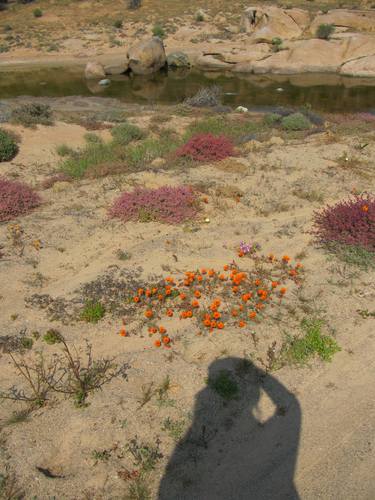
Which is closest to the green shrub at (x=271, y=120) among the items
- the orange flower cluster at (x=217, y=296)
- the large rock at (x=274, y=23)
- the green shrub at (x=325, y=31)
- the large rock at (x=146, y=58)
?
the orange flower cluster at (x=217, y=296)

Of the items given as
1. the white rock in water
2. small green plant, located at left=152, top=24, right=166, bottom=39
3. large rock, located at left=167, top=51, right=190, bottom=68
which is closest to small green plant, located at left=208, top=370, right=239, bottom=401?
the white rock in water

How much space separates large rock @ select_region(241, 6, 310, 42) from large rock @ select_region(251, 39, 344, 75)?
214 inches

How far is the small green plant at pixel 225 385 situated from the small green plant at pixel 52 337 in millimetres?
2489

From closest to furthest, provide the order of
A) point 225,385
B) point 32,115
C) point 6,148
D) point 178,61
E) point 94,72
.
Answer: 1. point 225,385
2. point 6,148
3. point 32,115
4. point 94,72
5. point 178,61

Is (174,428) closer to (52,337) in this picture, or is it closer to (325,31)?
(52,337)

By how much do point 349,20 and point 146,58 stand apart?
22.5m

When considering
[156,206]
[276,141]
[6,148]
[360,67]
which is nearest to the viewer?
[156,206]

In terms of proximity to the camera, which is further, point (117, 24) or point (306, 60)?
point (117, 24)

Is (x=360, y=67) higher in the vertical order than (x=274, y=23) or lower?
lower

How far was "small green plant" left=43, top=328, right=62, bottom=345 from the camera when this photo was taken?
20.5 feet

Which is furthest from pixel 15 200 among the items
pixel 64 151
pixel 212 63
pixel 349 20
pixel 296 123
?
pixel 349 20

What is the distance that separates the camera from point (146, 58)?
34500 millimetres

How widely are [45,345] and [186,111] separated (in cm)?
1851

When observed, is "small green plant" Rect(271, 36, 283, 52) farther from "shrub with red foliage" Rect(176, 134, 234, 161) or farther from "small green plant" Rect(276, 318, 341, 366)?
"small green plant" Rect(276, 318, 341, 366)
